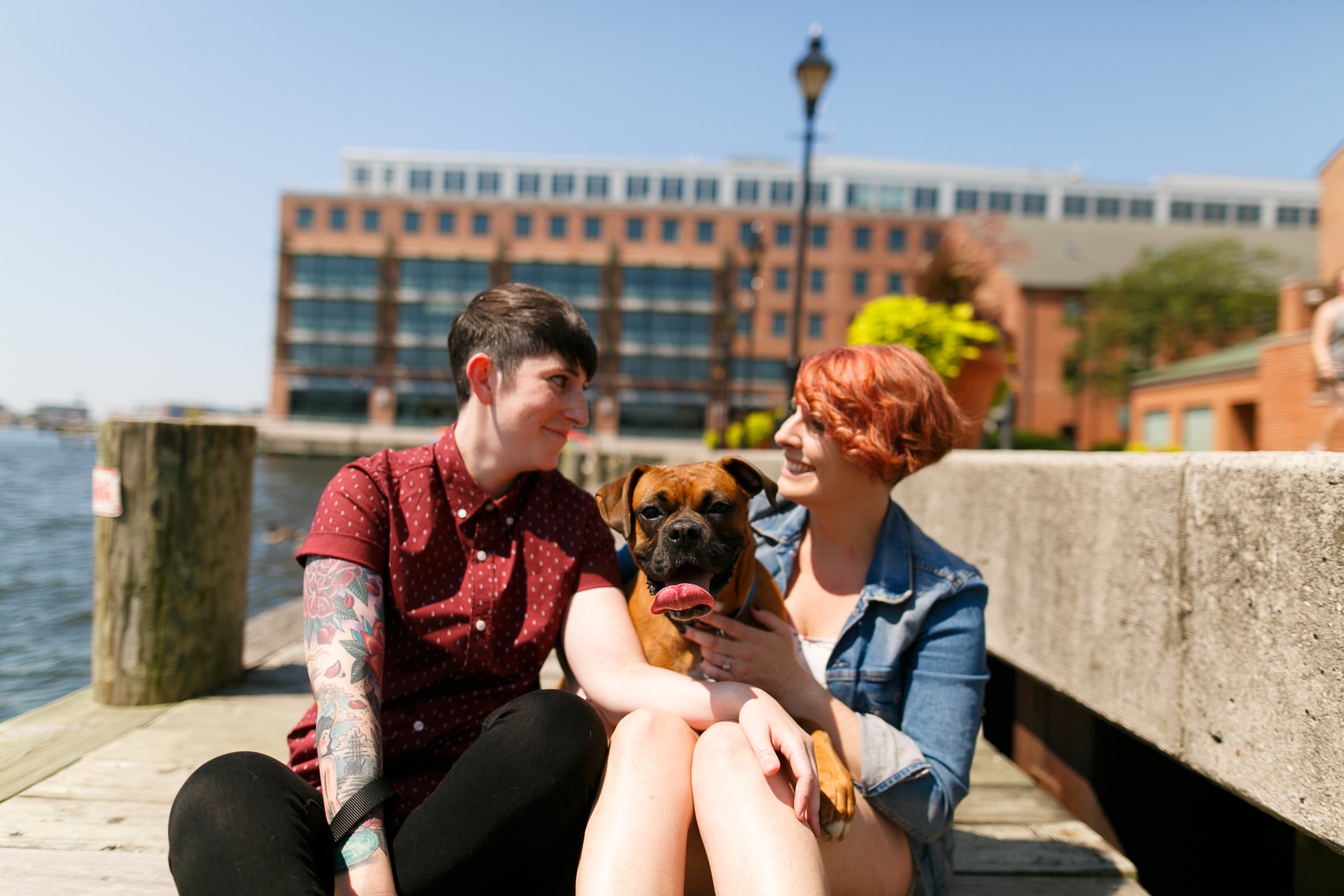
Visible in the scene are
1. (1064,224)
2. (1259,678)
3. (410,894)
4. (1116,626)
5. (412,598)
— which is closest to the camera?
(410,894)

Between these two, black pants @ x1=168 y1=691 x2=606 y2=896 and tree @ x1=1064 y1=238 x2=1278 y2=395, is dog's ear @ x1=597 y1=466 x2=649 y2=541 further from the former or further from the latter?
tree @ x1=1064 y1=238 x2=1278 y2=395

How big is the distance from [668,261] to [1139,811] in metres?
55.5

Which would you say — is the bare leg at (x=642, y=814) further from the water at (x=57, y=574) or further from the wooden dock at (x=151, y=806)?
the water at (x=57, y=574)

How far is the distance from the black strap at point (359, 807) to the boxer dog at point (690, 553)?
0.71m

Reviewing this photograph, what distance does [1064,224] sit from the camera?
152 ft

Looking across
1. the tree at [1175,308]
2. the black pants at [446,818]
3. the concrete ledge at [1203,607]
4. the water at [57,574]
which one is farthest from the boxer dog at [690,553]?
the tree at [1175,308]

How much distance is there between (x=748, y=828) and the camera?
157 cm

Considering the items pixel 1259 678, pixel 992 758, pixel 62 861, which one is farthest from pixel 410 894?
pixel 992 758

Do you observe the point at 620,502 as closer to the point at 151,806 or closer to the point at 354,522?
the point at 354,522

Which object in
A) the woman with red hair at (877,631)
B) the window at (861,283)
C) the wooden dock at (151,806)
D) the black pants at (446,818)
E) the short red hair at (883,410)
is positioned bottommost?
the wooden dock at (151,806)

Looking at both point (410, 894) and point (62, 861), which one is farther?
point (62, 861)

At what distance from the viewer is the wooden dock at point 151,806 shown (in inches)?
86.1

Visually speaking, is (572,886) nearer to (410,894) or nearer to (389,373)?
(410,894)

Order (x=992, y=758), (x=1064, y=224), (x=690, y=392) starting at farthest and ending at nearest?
(x=690, y=392) < (x=1064, y=224) < (x=992, y=758)
